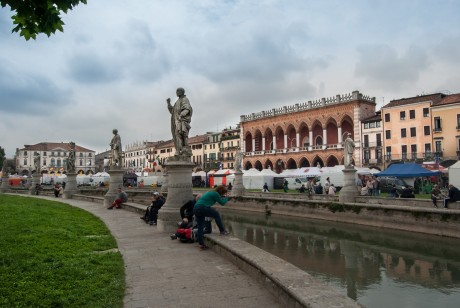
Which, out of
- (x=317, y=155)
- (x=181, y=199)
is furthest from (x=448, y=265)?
(x=317, y=155)

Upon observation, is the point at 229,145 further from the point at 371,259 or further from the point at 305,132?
the point at 371,259

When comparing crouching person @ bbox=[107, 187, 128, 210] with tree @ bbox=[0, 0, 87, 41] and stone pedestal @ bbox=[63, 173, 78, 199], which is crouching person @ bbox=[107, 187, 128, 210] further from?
A: tree @ bbox=[0, 0, 87, 41]

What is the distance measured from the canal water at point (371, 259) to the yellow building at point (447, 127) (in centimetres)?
3338

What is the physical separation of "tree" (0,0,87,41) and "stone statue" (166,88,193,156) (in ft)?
19.6

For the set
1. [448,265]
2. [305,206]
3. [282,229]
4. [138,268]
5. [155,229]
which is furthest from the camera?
[305,206]

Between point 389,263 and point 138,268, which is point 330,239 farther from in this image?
point 138,268

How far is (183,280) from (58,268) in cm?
212

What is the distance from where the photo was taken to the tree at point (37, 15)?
204 inches

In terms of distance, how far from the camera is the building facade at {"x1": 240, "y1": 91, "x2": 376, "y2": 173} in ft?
177

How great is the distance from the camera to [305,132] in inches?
2419

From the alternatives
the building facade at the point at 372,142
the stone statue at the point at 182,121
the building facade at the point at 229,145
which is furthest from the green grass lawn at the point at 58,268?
the building facade at the point at 229,145

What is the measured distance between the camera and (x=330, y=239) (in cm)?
1569

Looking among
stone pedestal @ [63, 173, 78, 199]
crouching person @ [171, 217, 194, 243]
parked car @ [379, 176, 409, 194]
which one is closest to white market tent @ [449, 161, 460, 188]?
parked car @ [379, 176, 409, 194]

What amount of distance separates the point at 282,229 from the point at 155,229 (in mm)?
8862
